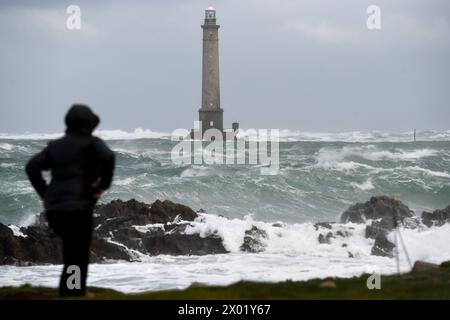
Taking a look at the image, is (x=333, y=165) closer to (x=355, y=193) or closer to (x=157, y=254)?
(x=355, y=193)

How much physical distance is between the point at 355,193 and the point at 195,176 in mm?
9381

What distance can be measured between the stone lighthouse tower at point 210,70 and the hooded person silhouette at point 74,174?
236 ft

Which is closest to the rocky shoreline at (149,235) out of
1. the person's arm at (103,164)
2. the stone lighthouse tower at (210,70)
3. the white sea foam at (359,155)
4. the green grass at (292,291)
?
the green grass at (292,291)

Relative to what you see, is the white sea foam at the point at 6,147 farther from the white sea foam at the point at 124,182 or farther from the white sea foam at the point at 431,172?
the white sea foam at the point at 431,172

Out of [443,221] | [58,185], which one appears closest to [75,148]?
[58,185]

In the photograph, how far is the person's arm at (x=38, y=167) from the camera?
982 cm

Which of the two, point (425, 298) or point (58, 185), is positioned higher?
point (58, 185)

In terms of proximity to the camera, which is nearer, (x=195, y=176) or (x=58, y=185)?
(x=58, y=185)

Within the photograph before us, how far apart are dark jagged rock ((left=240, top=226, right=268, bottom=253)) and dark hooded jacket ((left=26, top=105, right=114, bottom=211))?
21.7 meters

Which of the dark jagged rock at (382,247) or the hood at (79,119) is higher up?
the hood at (79,119)

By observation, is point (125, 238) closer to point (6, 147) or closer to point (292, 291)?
point (292, 291)

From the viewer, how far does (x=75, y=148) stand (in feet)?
32.1

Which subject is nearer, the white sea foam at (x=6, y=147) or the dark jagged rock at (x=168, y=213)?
A: the dark jagged rock at (x=168, y=213)
